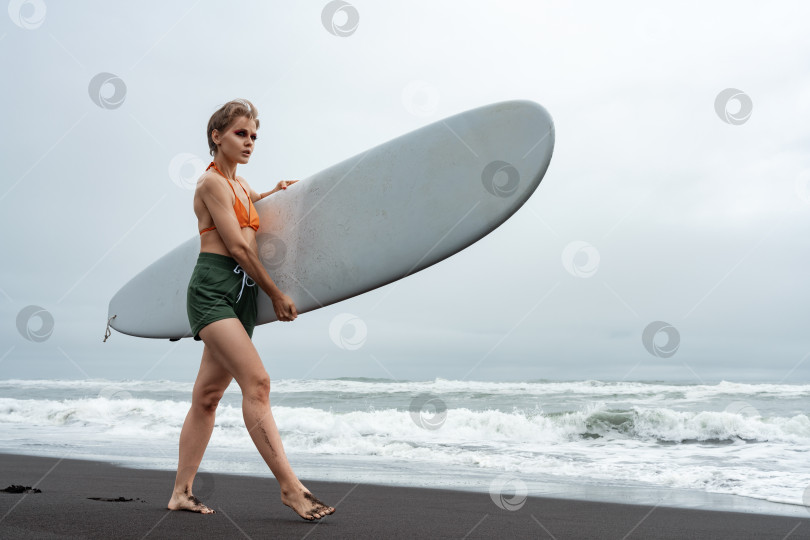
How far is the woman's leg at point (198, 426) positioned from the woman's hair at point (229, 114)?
2.21 ft

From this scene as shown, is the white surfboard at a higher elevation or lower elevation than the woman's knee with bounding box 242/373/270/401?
higher

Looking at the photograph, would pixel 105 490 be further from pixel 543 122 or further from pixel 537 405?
pixel 537 405

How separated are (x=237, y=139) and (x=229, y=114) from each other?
8 cm

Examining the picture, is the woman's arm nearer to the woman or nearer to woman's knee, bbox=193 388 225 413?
the woman

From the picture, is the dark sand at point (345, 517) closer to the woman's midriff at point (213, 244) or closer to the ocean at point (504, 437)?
the ocean at point (504, 437)

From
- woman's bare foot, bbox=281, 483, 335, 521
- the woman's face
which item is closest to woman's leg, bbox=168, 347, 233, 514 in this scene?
woman's bare foot, bbox=281, 483, 335, 521

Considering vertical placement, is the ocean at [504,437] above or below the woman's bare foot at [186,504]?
below

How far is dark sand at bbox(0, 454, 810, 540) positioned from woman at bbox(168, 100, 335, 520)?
0.48 feet

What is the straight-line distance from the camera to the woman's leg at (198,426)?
6.43 feet

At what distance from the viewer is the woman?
1.80 meters

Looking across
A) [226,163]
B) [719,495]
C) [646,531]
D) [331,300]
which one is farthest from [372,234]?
[719,495]

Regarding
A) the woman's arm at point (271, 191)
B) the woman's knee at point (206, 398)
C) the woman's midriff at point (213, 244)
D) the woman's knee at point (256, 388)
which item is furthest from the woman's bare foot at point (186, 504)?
the woman's arm at point (271, 191)

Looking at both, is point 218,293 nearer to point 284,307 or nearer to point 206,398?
point 284,307

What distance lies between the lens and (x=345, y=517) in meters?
2.13
